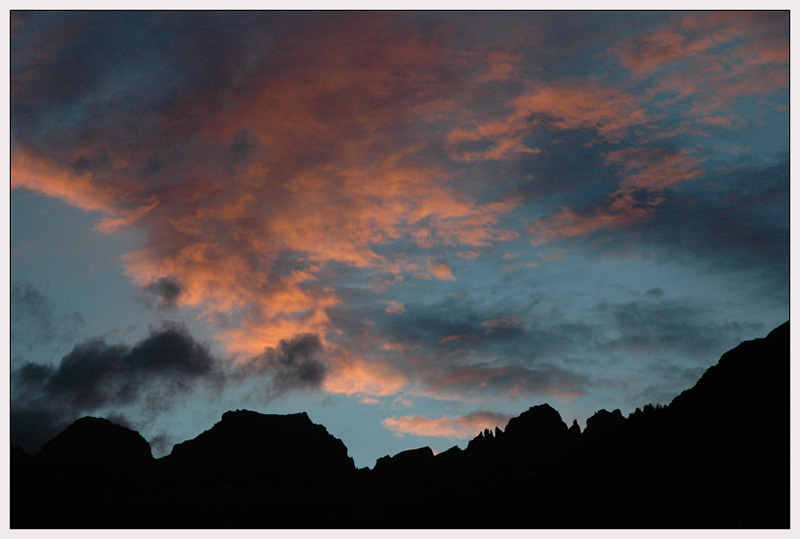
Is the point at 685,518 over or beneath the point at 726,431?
beneath

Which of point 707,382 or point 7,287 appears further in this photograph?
point 707,382

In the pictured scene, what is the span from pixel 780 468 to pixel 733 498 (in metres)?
9.93

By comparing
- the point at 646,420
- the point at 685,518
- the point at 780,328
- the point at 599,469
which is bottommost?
the point at 685,518

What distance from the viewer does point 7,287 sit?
2308 inches

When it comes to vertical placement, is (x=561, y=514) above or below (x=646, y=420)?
below

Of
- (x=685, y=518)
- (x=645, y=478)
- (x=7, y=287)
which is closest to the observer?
(x=7, y=287)
